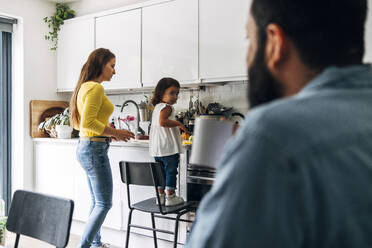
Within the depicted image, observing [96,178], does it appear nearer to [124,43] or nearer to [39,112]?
[124,43]

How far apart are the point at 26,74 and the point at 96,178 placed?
2004 mm

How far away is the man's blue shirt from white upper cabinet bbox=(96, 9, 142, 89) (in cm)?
306

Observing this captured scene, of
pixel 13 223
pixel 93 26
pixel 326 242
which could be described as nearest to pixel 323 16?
pixel 326 242

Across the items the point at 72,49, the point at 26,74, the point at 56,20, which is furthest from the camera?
the point at 56,20

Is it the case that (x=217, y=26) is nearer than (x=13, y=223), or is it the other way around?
(x=13, y=223)

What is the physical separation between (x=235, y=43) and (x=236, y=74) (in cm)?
25

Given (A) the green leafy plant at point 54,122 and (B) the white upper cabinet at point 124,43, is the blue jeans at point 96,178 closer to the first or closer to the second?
(B) the white upper cabinet at point 124,43

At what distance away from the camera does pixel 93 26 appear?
3732mm

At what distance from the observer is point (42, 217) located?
1.35 meters

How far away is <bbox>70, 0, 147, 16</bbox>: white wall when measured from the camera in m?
3.71

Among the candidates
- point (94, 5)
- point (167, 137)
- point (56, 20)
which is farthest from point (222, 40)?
point (56, 20)

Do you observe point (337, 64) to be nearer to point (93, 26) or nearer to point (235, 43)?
point (235, 43)

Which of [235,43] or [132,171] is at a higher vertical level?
[235,43]

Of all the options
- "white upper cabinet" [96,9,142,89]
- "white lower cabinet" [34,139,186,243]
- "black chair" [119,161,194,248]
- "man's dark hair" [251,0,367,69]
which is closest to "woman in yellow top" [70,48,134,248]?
"black chair" [119,161,194,248]
